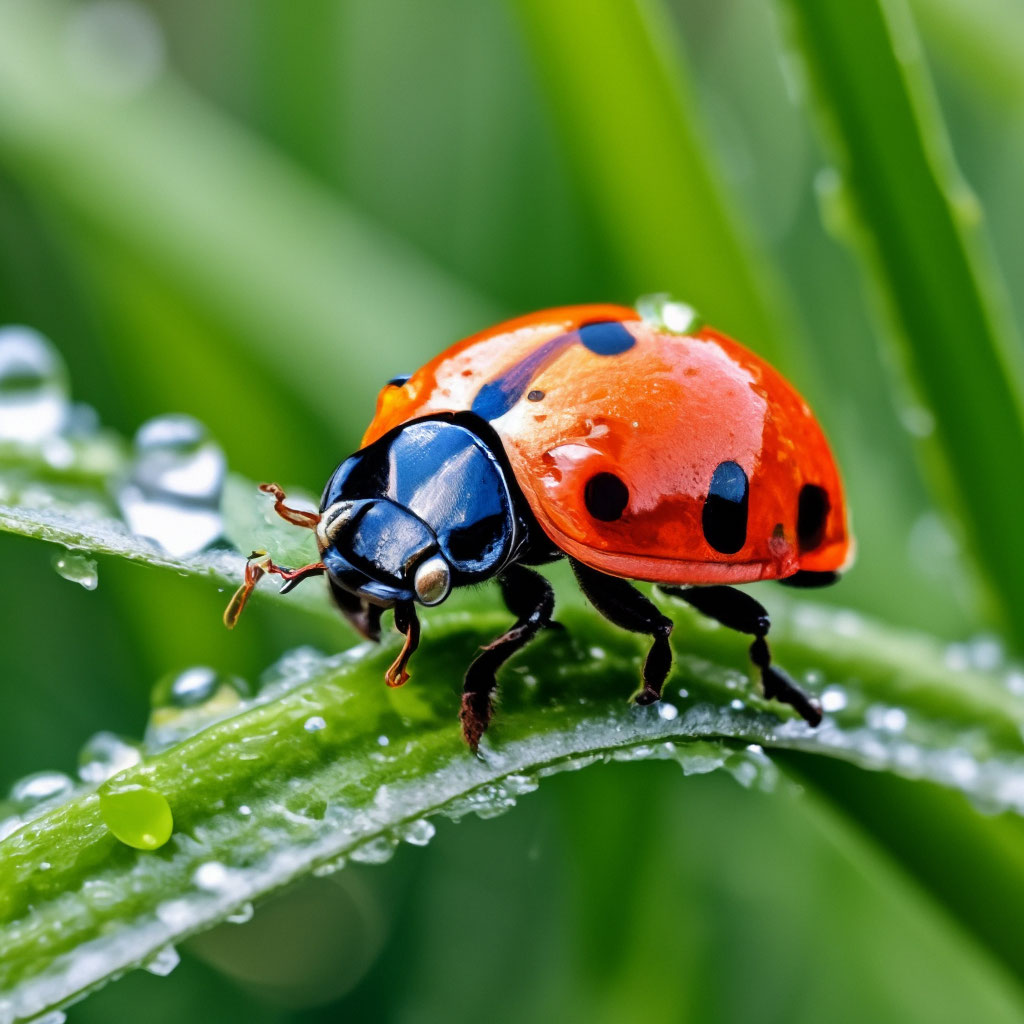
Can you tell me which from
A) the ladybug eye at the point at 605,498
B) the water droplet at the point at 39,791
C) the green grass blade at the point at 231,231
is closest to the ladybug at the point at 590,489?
the ladybug eye at the point at 605,498

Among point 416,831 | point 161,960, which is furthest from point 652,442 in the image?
point 161,960

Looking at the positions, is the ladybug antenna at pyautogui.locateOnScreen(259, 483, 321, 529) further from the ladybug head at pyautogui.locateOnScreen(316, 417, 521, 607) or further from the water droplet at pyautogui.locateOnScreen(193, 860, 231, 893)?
the water droplet at pyautogui.locateOnScreen(193, 860, 231, 893)

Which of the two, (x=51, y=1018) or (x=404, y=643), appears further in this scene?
(x=404, y=643)

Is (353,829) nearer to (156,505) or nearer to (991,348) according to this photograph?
(156,505)

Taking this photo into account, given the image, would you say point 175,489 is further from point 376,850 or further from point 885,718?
point 885,718

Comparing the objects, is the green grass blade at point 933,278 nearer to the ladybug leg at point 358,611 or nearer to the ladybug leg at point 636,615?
the ladybug leg at point 636,615

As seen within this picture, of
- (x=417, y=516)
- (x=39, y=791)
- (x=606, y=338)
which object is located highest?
(x=606, y=338)
